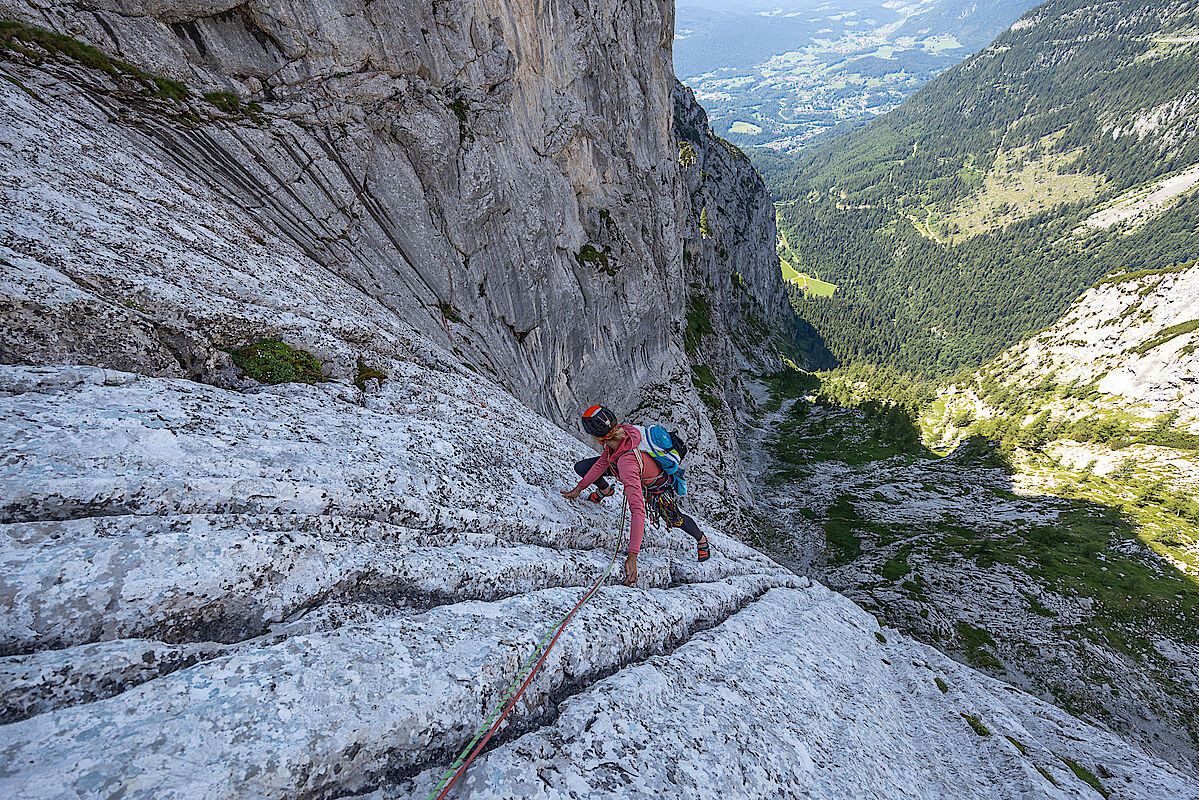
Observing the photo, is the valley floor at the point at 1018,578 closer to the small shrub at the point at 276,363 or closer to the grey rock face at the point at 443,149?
the grey rock face at the point at 443,149

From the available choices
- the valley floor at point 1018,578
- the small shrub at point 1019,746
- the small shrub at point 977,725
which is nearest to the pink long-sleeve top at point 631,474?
the small shrub at point 977,725

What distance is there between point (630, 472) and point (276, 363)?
8900mm

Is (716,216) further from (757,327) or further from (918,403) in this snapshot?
(918,403)

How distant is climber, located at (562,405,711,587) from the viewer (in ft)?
36.5

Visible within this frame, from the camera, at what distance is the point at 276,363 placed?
1123 cm

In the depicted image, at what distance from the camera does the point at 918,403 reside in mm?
121062

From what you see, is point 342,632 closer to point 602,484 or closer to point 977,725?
point 602,484

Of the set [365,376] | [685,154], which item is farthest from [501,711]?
[685,154]

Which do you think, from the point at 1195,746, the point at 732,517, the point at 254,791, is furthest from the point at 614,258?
the point at 1195,746

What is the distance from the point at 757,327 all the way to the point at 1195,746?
124538 millimetres

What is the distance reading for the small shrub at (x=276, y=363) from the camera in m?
10.8

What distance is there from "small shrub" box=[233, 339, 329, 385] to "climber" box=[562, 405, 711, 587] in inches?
280

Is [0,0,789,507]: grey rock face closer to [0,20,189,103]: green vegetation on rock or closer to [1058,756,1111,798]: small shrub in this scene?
[0,20,189,103]: green vegetation on rock

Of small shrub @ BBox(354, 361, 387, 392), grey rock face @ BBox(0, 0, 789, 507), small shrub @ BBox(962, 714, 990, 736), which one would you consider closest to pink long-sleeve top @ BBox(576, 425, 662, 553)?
small shrub @ BBox(354, 361, 387, 392)
